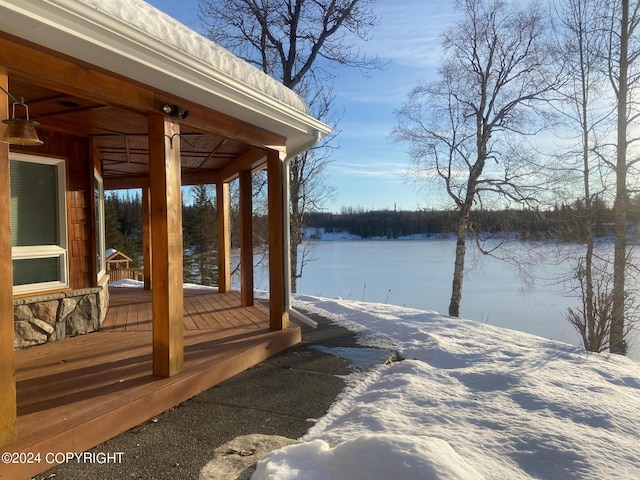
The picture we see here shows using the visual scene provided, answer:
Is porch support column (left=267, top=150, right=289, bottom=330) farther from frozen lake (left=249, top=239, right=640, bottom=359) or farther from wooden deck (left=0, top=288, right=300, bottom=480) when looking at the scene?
frozen lake (left=249, top=239, right=640, bottom=359)

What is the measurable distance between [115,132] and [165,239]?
2.02 meters

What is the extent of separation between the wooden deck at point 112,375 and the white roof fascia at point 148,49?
1995mm

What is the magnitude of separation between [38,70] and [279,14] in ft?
36.3

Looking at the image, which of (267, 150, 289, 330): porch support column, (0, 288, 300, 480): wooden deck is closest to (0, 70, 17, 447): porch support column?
(0, 288, 300, 480): wooden deck

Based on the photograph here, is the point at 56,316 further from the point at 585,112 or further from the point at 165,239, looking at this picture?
the point at 585,112

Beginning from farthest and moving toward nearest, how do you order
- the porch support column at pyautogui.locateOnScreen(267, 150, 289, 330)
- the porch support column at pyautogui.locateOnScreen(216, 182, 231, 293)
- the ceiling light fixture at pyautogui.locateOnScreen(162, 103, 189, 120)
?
the porch support column at pyautogui.locateOnScreen(216, 182, 231, 293) → the porch support column at pyautogui.locateOnScreen(267, 150, 289, 330) → the ceiling light fixture at pyautogui.locateOnScreen(162, 103, 189, 120)

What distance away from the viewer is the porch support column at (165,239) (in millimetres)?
2826

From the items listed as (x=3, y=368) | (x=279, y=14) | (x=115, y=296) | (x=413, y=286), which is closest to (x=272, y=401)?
(x=3, y=368)

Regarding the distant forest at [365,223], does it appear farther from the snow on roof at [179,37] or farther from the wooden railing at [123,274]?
the snow on roof at [179,37]

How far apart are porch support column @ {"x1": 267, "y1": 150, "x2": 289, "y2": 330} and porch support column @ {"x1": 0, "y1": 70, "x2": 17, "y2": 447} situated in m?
2.56

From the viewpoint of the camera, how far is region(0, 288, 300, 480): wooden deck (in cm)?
219

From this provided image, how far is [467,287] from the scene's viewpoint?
18469 millimetres

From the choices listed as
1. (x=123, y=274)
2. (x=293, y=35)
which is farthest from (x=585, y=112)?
(x=123, y=274)

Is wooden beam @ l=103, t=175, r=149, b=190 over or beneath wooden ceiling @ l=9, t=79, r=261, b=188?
beneath
